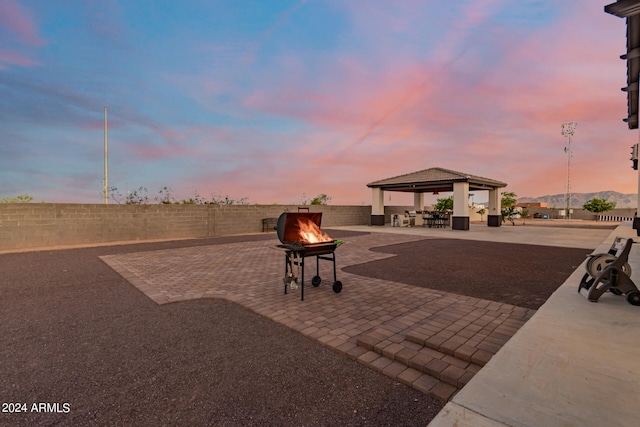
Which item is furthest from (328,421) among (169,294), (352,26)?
(352,26)

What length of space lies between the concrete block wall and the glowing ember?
12.4 m

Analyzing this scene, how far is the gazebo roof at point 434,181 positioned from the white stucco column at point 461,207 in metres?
0.44

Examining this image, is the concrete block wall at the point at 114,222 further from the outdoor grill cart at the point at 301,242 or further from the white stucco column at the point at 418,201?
the white stucco column at the point at 418,201

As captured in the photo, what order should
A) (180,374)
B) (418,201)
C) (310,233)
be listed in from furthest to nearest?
(418,201), (310,233), (180,374)

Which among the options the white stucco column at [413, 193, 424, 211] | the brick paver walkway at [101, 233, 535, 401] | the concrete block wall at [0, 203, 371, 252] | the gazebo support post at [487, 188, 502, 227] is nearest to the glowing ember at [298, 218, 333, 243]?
the brick paver walkway at [101, 233, 535, 401]

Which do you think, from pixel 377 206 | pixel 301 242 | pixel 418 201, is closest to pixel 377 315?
pixel 301 242

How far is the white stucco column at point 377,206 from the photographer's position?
24.2 meters

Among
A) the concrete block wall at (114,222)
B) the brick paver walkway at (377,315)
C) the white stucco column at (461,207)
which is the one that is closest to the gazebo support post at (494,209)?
the white stucco column at (461,207)

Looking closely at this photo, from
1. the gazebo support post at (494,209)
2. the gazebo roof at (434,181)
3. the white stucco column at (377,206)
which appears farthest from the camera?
the white stucco column at (377,206)

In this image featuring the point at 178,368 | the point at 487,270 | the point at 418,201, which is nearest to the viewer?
the point at 178,368

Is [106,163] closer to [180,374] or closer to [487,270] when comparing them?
[180,374]

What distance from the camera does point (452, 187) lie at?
21781 millimetres

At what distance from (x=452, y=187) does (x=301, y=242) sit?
19.9 meters

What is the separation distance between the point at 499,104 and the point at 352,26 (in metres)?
8.20
